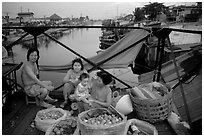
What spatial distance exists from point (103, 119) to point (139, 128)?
0.41 metres

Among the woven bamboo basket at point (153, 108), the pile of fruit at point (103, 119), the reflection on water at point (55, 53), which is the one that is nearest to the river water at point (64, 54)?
the reflection on water at point (55, 53)

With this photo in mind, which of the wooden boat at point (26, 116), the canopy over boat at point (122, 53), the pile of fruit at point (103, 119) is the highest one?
the canopy over boat at point (122, 53)

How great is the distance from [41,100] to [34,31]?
95 cm

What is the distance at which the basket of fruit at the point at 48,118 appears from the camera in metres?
2.08

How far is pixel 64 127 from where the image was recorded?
79.2 inches

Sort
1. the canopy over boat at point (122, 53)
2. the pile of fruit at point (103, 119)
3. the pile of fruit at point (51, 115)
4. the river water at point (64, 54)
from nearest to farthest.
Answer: the pile of fruit at point (103, 119) < the pile of fruit at point (51, 115) < the canopy over boat at point (122, 53) < the river water at point (64, 54)

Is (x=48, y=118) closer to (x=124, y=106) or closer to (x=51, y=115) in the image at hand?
(x=51, y=115)

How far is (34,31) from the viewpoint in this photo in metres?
2.66

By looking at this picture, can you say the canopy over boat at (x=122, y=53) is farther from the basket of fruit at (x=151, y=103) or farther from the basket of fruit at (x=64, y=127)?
the basket of fruit at (x=64, y=127)

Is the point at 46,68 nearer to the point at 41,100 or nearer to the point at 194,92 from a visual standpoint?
the point at 41,100

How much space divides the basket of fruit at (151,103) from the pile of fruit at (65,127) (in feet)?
2.38

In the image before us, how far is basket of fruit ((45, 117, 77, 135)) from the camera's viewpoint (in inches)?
75.8

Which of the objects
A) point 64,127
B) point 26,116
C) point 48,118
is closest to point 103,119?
point 64,127

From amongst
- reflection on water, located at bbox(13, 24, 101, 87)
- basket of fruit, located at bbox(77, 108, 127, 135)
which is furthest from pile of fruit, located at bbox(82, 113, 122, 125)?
reflection on water, located at bbox(13, 24, 101, 87)
